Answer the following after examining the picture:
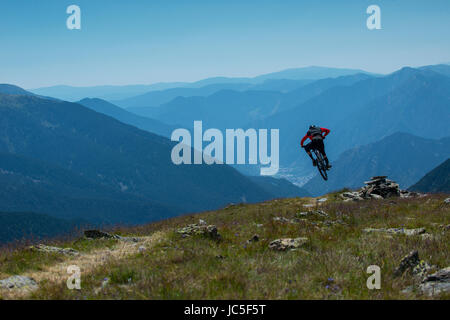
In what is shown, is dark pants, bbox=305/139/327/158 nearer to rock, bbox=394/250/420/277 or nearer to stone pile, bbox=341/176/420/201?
rock, bbox=394/250/420/277

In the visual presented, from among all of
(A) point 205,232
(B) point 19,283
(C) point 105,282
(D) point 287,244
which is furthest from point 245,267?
(B) point 19,283

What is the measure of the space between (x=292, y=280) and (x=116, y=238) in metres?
8.07

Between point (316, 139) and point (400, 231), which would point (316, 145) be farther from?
point (400, 231)

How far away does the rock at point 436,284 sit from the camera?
223 inches

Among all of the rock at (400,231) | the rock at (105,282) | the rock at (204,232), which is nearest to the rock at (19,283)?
the rock at (105,282)

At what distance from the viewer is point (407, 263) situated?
22.1ft

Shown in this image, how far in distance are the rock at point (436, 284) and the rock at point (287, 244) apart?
3.14 meters

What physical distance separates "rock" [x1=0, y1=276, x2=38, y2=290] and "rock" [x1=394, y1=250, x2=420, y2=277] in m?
6.58

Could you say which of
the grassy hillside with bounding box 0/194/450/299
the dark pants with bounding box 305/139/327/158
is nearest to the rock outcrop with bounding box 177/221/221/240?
the grassy hillside with bounding box 0/194/450/299

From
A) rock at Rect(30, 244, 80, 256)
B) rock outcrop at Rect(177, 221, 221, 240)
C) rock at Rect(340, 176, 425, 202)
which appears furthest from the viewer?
rock at Rect(340, 176, 425, 202)

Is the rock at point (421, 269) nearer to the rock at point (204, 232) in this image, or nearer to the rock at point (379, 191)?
the rock at point (204, 232)

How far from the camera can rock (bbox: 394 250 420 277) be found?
6633 mm

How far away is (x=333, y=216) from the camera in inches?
595
